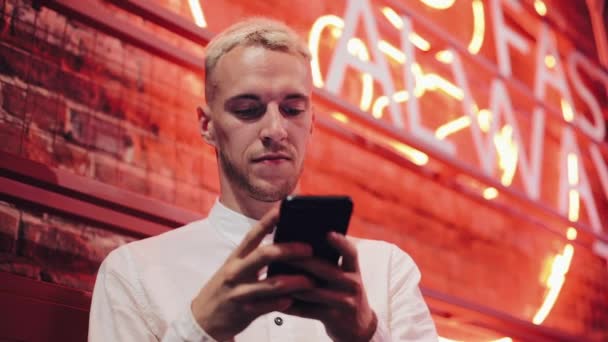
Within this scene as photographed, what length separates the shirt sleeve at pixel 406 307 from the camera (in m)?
1.72

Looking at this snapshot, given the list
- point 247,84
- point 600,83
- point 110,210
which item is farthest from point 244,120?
point 600,83

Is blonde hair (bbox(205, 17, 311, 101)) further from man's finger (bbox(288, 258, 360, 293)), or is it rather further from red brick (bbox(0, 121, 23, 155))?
man's finger (bbox(288, 258, 360, 293))

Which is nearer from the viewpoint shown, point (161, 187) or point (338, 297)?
point (338, 297)

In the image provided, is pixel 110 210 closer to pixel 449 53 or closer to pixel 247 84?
pixel 247 84

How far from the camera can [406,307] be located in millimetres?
1777

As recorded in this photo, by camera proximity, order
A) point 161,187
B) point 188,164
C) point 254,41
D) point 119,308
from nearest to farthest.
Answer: point 119,308, point 254,41, point 161,187, point 188,164

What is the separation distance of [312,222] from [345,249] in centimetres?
7

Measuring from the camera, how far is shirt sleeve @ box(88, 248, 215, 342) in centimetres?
160

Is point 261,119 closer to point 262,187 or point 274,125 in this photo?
point 274,125

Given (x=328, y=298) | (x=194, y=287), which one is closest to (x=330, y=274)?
(x=328, y=298)

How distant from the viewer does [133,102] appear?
241 centimetres

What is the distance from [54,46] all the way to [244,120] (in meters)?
0.74

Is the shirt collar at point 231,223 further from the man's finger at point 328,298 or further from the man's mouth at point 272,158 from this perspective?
the man's finger at point 328,298

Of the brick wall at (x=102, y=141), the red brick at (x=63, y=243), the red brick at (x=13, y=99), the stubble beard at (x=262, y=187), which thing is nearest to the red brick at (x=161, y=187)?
the brick wall at (x=102, y=141)
